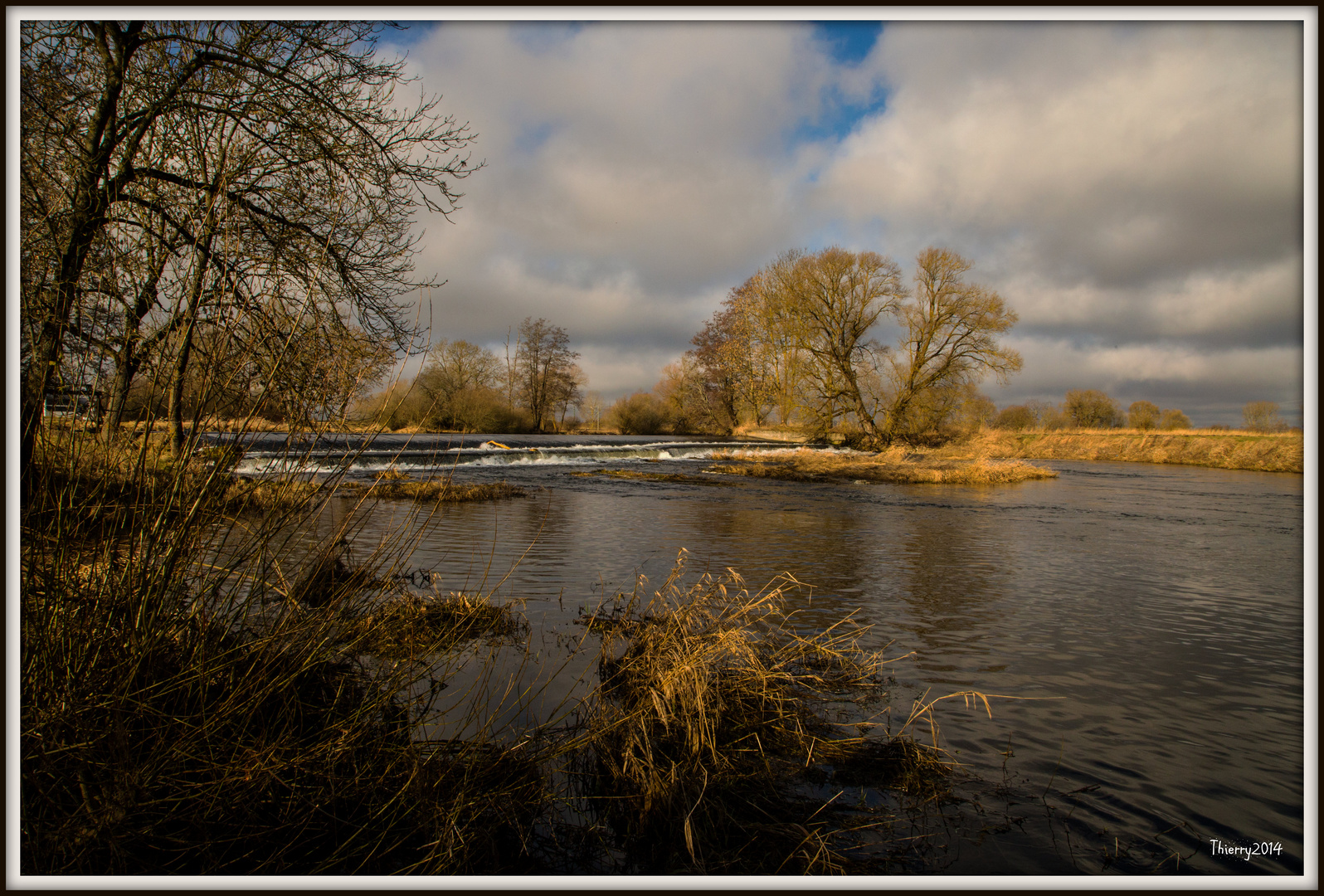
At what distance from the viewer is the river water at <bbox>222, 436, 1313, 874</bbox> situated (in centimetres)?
307

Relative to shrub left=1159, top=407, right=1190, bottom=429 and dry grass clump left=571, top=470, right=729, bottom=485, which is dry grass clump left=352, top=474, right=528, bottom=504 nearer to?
dry grass clump left=571, top=470, right=729, bottom=485

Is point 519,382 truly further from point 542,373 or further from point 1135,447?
point 1135,447

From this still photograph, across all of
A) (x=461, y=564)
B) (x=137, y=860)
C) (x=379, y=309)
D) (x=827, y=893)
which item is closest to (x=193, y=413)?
(x=137, y=860)

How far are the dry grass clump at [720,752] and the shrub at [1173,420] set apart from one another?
2195 inches

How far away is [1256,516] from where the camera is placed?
48.5ft

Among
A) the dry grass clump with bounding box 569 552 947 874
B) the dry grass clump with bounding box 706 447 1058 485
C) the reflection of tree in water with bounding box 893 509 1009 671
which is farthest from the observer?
the dry grass clump with bounding box 706 447 1058 485

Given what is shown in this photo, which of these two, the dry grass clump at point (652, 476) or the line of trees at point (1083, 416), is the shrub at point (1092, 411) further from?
the dry grass clump at point (652, 476)

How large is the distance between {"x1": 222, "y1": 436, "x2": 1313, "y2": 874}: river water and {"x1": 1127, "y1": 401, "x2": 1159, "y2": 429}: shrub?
3704cm

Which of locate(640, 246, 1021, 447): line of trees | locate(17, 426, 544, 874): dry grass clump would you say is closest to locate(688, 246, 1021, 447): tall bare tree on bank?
locate(640, 246, 1021, 447): line of trees

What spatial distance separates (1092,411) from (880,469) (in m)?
37.3

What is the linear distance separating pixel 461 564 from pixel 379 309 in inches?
149

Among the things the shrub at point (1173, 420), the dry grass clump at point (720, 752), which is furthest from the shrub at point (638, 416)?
the dry grass clump at point (720, 752)

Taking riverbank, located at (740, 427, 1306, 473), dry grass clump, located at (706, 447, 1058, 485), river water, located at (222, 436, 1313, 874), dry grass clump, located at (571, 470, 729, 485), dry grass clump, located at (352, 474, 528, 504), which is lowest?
river water, located at (222, 436, 1313, 874)

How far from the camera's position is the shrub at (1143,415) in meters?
47.3
